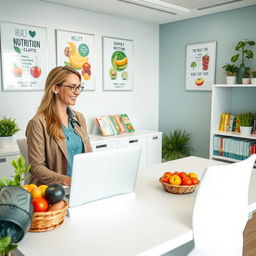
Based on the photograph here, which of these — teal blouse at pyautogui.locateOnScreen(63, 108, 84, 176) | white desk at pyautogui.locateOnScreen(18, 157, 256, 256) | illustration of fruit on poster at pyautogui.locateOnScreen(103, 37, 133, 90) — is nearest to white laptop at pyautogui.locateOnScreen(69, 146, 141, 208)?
white desk at pyautogui.locateOnScreen(18, 157, 256, 256)

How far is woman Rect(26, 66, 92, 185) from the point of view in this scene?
1.88m

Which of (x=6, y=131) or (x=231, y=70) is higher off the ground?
(x=231, y=70)

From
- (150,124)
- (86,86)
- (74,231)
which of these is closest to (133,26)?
(86,86)

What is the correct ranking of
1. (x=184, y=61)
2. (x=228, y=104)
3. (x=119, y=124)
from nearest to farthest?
(x=228, y=104) → (x=119, y=124) → (x=184, y=61)

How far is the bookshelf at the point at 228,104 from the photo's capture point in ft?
12.6

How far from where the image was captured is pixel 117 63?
14.4ft

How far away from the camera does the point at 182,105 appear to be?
474 centimetres

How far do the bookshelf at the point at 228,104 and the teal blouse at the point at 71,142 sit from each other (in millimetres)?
2257

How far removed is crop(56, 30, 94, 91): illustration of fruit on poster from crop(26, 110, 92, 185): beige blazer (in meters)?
2.07

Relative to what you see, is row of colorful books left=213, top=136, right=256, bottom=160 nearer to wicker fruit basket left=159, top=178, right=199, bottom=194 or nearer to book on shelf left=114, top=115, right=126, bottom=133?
book on shelf left=114, top=115, right=126, bottom=133

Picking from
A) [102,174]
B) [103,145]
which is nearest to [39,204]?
[102,174]

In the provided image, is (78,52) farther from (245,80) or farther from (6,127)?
(245,80)

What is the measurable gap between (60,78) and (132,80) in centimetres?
272

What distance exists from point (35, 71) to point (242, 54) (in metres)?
2.53
